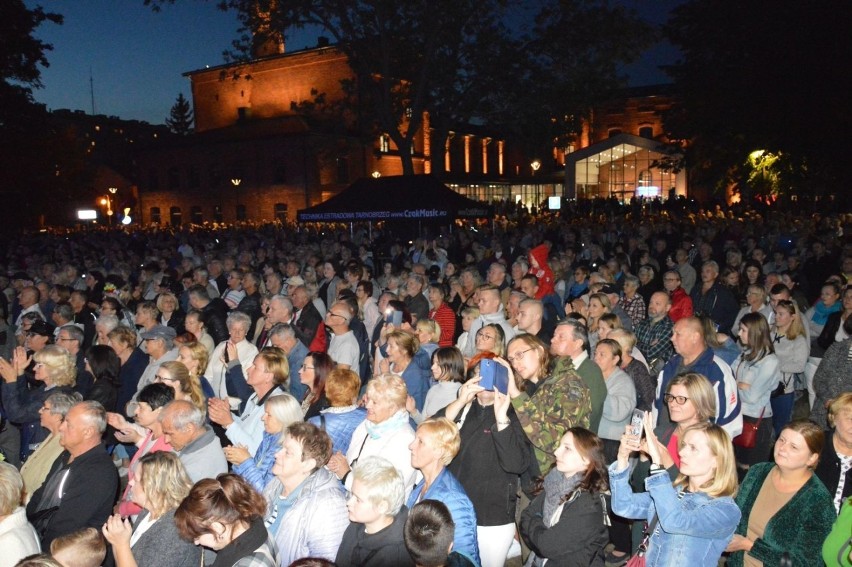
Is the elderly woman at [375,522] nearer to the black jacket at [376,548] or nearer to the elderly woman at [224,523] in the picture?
the black jacket at [376,548]

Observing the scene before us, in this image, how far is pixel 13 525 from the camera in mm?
3182

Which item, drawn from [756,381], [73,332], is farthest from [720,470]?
[73,332]

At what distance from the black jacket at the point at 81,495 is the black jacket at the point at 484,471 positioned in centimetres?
210

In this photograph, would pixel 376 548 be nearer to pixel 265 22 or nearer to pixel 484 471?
pixel 484 471

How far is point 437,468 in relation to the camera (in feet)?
11.4

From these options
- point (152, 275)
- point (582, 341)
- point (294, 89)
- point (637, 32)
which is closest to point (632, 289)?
point (582, 341)

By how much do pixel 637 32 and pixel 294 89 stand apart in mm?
33800

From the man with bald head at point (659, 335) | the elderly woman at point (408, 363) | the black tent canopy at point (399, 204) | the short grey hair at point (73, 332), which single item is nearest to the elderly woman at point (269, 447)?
the elderly woman at point (408, 363)

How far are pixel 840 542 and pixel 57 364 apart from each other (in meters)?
5.36

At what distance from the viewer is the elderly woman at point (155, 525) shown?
3.11 m

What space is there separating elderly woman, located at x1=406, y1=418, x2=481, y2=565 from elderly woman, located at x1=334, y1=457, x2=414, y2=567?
0.96ft

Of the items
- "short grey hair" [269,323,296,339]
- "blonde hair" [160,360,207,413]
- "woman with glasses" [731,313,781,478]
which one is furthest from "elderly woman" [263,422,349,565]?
"woman with glasses" [731,313,781,478]

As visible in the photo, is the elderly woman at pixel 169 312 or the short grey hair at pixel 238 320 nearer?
the short grey hair at pixel 238 320

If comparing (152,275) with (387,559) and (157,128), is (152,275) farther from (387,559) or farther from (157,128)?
(157,128)
